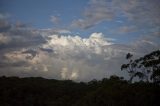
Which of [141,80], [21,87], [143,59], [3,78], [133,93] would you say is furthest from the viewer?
[3,78]

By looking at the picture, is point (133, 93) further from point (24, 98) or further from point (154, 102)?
point (24, 98)

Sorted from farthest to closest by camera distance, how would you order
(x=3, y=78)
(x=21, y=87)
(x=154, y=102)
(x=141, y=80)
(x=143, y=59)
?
1. (x=3, y=78)
2. (x=21, y=87)
3. (x=141, y=80)
4. (x=143, y=59)
5. (x=154, y=102)

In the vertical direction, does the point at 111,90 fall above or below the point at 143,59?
below

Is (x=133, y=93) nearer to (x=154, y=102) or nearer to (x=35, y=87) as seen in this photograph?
(x=154, y=102)

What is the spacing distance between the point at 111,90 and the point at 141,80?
11.5 m

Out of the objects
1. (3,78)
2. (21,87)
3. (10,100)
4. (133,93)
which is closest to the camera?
(133,93)

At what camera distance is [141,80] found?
76.6 metres

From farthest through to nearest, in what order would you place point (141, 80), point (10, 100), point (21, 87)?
point (21, 87)
point (10, 100)
point (141, 80)

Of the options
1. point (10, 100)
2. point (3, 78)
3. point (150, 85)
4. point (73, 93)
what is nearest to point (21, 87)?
point (10, 100)

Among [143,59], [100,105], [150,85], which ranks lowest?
[100,105]

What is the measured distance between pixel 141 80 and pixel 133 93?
12.0 meters

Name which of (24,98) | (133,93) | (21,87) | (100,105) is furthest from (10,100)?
(133,93)

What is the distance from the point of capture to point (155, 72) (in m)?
64.0

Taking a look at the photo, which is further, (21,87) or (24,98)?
(21,87)
